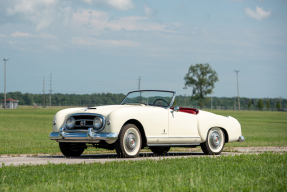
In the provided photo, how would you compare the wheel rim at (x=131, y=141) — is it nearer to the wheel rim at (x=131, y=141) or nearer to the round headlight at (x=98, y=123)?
the wheel rim at (x=131, y=141)

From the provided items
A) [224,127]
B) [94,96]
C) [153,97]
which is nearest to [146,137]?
[153,97]

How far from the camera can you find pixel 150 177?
6.95 metres

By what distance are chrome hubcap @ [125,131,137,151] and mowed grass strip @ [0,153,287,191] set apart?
1.52 metres

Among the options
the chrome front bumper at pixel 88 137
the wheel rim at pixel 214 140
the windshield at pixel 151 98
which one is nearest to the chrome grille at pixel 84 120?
the chrome front bumper at pixel 88 137

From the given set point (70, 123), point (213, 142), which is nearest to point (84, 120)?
point (70, 123)

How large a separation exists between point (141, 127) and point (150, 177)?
4108mm

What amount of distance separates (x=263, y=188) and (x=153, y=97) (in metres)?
6.72

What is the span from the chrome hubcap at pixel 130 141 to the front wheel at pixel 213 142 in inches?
96.1

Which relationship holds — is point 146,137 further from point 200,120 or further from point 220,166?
point 220,166

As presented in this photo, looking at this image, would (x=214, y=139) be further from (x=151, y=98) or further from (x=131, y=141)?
(x=131, y=141)

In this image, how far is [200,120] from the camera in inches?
486

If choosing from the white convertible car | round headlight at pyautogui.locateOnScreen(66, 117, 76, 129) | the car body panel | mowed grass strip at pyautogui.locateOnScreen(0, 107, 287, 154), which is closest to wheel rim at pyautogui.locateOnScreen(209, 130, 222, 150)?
the white convertible car

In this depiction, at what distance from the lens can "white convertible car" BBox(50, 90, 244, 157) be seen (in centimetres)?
1041

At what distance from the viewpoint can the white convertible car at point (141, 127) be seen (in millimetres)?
10414
